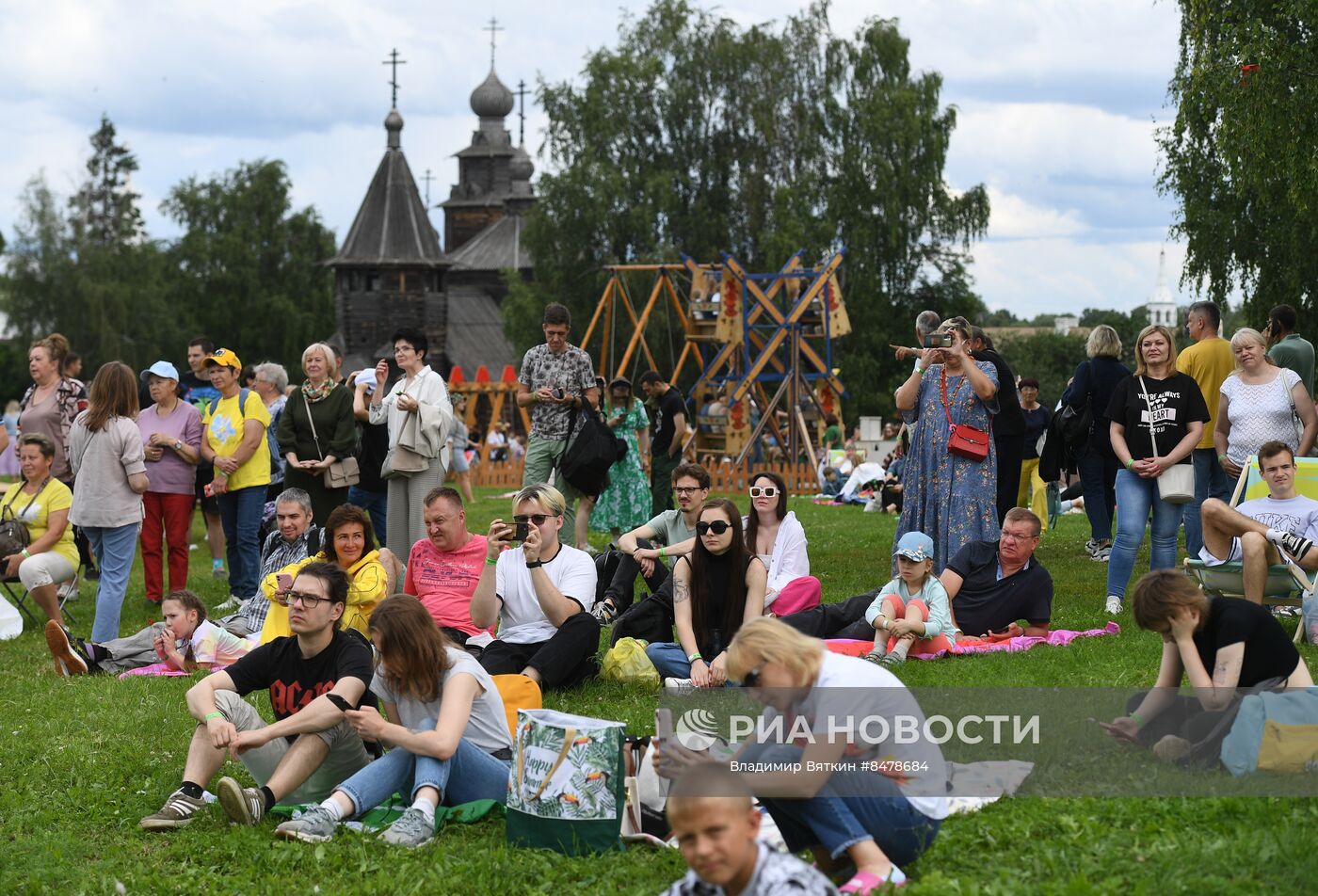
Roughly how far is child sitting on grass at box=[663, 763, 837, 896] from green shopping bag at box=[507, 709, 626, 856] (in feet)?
5.09

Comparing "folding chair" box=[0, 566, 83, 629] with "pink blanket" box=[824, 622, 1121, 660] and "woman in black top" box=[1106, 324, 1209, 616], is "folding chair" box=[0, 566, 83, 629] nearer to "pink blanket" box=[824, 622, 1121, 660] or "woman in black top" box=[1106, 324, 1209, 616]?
"pink blanket" box=[824, 622, 1121, 660]

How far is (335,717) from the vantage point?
237 inches

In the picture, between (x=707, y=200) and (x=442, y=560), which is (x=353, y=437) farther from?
(x=707, y=200)

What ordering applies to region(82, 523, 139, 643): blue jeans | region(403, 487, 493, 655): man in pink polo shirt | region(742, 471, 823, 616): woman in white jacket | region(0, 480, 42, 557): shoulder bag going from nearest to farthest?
1. region(403, 487, 493, 655): man in pink polo shirt
2. region(742, 471, 823, 616): woman in white jacket
3. region(82, 523, 139, 643): blue jeans
4. region(0, 480, 42, 557): shoulder bag

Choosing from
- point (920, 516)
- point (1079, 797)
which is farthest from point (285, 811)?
point (920, 516)

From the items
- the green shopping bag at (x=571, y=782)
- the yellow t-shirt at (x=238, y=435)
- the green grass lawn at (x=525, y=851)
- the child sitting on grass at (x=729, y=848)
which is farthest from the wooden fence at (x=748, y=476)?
the child sitting on grass at (x=729, y=848)

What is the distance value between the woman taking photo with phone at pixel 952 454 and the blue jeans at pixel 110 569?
17.0 feet

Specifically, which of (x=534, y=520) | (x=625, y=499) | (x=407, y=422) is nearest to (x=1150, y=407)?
(x=534, y=520)

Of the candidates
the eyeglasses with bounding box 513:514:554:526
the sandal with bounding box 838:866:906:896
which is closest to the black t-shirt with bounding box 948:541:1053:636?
the eyeglasses with bounding box 513:514:554:526

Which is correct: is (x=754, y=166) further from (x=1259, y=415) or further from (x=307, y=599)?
(x=307, y=599)

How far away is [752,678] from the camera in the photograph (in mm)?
4738

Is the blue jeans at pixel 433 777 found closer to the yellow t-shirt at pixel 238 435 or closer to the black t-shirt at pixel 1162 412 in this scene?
the black t-shirt at pixel 1162 412

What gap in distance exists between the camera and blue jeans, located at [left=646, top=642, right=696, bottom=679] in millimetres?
7984

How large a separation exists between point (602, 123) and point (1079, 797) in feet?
131
